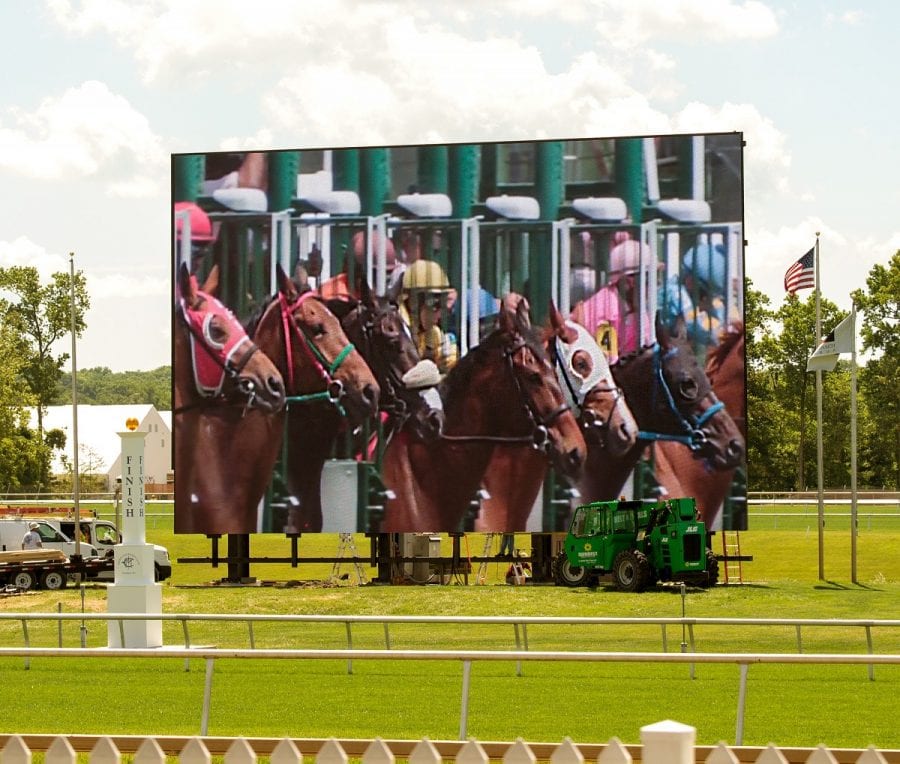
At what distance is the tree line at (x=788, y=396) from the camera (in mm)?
87500

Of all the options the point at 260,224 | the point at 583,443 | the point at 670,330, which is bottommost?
the point at 583,443

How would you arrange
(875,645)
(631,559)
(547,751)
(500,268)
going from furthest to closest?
(500,268)
(631,559)
(875,645)
(547,751)

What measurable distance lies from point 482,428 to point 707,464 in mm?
4891

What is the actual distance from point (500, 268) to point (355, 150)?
171 inches

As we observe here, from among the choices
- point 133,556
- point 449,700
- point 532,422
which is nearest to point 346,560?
point 532,422

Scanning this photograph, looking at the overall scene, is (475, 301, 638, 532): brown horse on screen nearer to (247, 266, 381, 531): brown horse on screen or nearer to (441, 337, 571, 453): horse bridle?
(441, 337, 571, 453): horse bridle

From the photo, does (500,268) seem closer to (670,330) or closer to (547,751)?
(670,330)

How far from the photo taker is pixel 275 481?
38281 millimetres

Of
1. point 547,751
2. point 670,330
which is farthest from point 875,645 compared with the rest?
point 670,330

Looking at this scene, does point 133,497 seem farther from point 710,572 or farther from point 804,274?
point 804,274

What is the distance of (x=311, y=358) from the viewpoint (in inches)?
1501

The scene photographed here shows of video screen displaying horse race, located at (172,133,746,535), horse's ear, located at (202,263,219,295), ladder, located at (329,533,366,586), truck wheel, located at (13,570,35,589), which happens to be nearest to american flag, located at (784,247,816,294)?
video screen displaying horse race, located at (172,133,746,535)

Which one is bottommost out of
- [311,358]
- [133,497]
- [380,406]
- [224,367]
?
[133,497]

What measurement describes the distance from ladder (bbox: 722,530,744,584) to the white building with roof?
6588 centimetres
